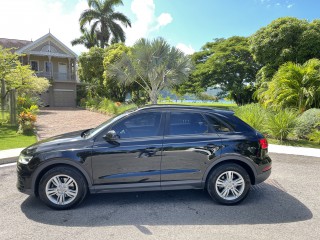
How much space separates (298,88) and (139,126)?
991 centimetres

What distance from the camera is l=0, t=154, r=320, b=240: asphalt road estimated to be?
124 inches

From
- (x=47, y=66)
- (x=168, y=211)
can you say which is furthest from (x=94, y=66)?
(x=168, y=211)

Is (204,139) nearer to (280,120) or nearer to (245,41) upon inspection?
(280,120)

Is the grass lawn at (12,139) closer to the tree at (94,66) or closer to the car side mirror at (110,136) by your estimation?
the car side mirror at (110,136)

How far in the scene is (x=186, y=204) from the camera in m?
4.02

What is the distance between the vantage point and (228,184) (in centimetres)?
399

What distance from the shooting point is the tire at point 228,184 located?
13.0 feet

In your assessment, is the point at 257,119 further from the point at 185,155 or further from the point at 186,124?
the point at 185,155

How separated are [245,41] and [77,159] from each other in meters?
29.4

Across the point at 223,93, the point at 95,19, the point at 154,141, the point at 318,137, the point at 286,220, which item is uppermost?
the point at 95,19

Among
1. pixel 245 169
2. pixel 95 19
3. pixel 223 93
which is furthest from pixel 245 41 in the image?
pixel 245 169

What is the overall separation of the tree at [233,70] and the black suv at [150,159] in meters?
25.2

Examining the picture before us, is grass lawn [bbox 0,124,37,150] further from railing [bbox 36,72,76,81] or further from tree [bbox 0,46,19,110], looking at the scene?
railing [bbox 36,72,76,81]

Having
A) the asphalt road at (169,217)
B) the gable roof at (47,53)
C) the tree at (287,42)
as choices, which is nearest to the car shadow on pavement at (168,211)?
the asphalt road at (169,217)
